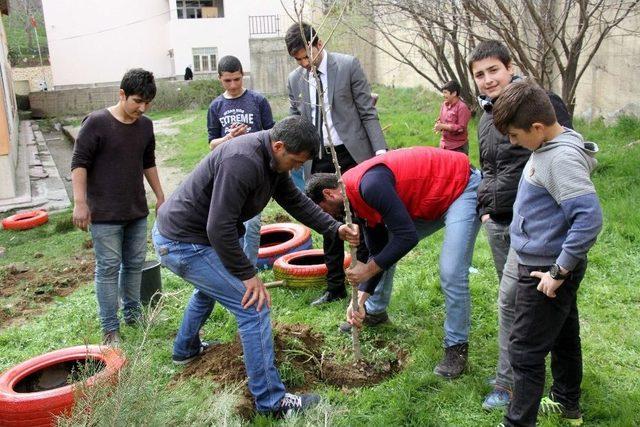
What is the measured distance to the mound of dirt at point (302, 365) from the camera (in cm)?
375

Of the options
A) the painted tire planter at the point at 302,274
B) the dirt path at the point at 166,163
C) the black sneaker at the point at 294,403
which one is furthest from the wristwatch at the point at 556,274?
the dirt path at the point at 166,163

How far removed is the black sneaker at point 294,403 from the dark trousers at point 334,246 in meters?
1.60

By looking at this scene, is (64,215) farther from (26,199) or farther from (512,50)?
(512,50)

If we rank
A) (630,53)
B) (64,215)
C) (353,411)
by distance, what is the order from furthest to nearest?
(64,215) → (630,53) → (353,411)

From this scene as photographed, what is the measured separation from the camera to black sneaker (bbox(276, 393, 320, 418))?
331cm

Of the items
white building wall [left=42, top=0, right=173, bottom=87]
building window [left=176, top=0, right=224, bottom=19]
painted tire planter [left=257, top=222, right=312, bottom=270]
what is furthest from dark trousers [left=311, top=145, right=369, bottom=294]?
building window [left=176, top=0, right=224, bottom=19]

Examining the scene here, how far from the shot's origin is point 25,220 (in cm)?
880

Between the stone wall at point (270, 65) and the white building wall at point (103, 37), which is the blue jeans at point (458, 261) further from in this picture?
the white building wall at point (103, 37)

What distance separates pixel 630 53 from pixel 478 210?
625 centimetres

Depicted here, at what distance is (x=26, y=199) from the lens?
1059cm

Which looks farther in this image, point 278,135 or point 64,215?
point 64,215

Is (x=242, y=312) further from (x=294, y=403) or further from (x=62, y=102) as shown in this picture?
(x=62, y=102)

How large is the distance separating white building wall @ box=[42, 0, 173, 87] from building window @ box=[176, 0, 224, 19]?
1.05 meters

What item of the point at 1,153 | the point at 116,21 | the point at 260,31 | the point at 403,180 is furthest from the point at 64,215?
the point at 116,21
